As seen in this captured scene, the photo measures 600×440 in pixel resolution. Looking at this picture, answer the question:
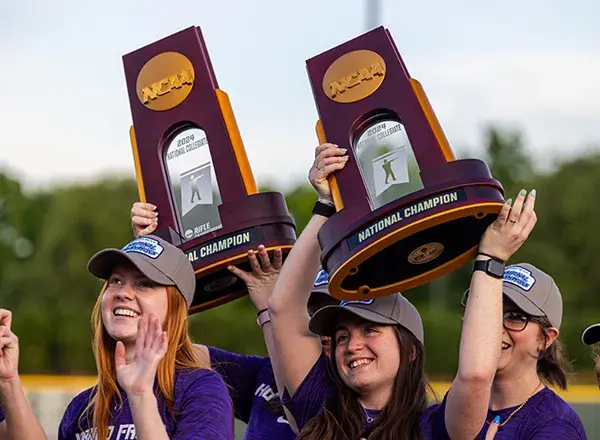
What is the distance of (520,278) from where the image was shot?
389cm

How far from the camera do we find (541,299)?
12.7ft

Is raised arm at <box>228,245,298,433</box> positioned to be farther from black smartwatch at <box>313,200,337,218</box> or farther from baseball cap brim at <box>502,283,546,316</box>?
baseball cap brim at <box>502,283,546,316</box>

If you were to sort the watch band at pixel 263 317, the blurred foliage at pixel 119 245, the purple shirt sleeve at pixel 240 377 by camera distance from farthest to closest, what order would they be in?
the blurred foliage at pixel 119 245
the purple shirt sleeve at pixel 240 377
the watch band at pixel 263 317

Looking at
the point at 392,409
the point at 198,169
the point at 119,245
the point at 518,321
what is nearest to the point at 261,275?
the point at 198,169

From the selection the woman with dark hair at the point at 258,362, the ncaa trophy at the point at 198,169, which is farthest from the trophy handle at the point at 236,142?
the woman with dark hair at the point at 258,362

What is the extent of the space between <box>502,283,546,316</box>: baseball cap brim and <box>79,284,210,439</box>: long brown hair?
105cm

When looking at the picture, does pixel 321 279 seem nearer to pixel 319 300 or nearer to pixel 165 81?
pixel 319 300

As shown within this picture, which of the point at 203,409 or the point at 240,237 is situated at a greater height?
the point at 240,237

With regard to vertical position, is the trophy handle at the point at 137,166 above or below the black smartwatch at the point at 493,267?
above

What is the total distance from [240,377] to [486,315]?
142 centimetres

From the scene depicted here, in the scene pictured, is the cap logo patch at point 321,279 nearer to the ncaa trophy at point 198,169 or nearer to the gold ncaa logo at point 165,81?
the ncaa trophy at point 198,169

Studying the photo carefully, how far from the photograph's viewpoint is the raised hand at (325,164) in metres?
3.50

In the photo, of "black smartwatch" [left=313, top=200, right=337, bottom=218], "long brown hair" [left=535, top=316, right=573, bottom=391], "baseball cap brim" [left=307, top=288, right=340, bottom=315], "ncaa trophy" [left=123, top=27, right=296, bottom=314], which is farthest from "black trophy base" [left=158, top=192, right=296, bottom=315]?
"long brown hair" [left=535, top=316, right=573, bottom=391]

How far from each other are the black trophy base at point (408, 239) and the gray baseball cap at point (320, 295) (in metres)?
0.70
